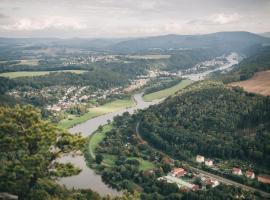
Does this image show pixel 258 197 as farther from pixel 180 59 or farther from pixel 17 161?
pixel 180 59

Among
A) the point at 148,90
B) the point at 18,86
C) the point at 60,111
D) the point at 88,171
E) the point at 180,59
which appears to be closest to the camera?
the point at 88,171

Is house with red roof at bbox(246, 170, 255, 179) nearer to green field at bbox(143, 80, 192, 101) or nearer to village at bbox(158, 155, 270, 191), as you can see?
village at bbox(158, 155, 270, 191)

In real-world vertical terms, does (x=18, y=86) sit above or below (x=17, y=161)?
below

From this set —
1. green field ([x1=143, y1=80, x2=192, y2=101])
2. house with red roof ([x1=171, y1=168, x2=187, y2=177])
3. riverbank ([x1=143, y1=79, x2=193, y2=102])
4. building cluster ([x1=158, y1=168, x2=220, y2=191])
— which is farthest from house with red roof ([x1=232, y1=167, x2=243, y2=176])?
green field ([x1=143, y1=80, x2=192, y2=101])

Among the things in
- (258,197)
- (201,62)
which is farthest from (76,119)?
(201,62)

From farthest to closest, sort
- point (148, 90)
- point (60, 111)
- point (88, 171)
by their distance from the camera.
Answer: point (148, 90)
point (60, 111)
point (88, 171)

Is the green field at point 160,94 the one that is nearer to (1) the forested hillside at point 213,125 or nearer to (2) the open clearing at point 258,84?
(2) the open clearing at point 258,84

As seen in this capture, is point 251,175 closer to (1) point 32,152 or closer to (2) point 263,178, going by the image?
(2) point 263,178

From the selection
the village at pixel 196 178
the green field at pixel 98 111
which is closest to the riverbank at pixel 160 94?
the green field at pixel 98 111
